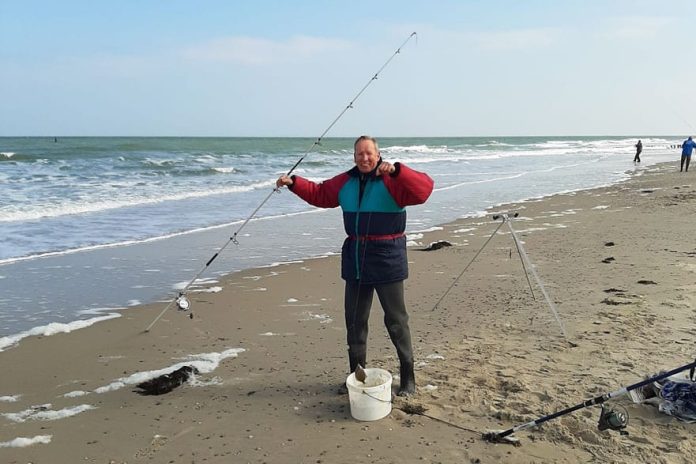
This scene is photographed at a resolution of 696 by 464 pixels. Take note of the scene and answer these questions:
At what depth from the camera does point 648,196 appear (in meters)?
15.3

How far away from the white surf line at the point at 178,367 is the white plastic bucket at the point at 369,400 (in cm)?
140

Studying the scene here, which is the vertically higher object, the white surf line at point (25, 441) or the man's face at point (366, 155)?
the man's face at point (366, 155)

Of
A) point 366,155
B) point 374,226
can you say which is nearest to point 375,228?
point 374,226

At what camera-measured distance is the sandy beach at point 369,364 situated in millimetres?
3305

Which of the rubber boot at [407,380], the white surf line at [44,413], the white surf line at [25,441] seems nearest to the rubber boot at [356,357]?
the rubber boot at [407,380]

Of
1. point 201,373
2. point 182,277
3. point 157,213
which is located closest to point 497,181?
point 157,213

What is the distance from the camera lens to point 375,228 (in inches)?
145

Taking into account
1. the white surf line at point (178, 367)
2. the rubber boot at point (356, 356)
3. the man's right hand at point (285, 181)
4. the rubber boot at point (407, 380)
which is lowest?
the white surf line at point (178, 367)

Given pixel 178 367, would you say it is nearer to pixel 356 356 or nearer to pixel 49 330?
pixel 356 356

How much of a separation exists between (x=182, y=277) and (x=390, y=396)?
4.61m

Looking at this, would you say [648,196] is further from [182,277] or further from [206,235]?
[182,277]

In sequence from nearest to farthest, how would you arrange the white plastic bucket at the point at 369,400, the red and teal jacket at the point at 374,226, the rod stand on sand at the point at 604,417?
the rod stand on sand at the point at 604,417 → the white plastic bucket at the point at 369,400 → the red and teal jacket at the point at 374,226

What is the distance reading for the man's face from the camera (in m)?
3.61

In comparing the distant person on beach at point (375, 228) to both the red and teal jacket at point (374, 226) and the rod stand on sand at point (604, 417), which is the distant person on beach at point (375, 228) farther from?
the rod stand on sand at point (604, 417)
